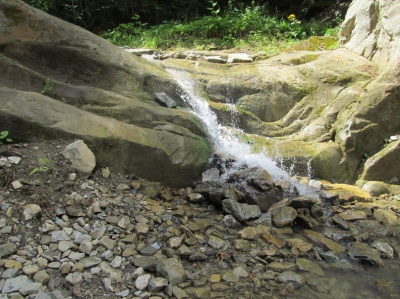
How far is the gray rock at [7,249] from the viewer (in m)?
3.16

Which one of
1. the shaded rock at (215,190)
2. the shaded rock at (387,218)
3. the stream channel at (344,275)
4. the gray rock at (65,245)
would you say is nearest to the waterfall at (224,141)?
the stream channel at (344,275)

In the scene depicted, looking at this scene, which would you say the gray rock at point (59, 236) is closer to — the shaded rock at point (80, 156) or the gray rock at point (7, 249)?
the gray rock at point (7, 249)

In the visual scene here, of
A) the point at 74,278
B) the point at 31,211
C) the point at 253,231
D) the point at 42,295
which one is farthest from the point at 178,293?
the point at 31,211

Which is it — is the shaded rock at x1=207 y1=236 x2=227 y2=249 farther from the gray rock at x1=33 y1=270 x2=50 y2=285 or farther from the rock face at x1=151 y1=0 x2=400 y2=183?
the rock face at x1=151 y1=0 x2=400 y2=183

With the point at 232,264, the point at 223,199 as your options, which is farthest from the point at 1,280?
the point at 223,199

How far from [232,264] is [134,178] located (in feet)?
6.48

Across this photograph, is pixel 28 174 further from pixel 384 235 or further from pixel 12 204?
pixel 384 235

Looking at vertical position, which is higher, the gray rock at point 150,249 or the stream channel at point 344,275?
the stream channel at point 344,275

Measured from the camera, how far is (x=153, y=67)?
7184mm

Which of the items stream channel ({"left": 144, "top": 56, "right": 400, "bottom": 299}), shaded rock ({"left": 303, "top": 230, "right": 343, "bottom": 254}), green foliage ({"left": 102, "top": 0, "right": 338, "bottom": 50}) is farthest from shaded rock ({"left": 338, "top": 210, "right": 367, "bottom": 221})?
green foliage ({"left": 102, "top": 0, "right": 338, "bottom": 50})

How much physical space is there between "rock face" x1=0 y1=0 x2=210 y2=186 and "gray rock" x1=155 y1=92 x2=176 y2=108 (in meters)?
0.13

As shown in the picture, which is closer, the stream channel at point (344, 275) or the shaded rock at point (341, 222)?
the stream channel at point (344, 275)

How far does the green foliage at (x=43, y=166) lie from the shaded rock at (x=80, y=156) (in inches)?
9.0

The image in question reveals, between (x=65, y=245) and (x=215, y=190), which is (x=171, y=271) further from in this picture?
(x=215, y=190)
